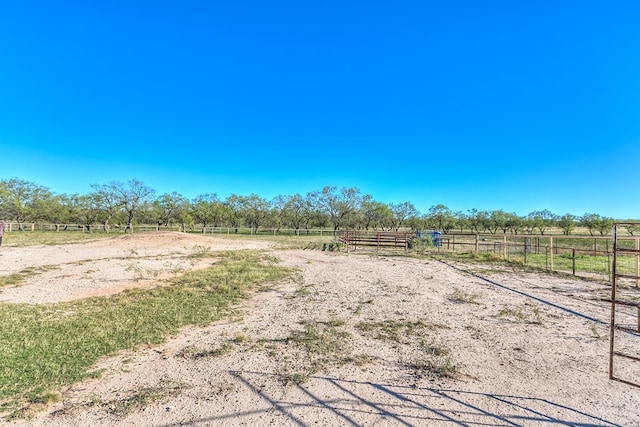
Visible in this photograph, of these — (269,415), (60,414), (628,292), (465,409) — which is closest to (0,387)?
(60,414)

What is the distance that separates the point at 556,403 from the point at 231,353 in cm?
411

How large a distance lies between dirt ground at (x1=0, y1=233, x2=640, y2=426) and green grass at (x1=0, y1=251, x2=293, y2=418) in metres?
0.37

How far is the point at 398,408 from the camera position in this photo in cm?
317

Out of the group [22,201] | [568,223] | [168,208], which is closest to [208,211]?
[168,208]

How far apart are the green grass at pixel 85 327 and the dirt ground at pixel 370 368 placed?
373 mm

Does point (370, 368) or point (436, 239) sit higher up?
point (436, 239)

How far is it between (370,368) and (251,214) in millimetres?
56208

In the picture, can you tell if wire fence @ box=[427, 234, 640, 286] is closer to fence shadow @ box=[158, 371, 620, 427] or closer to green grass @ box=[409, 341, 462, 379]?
green grass @ box=[409, 341, 462, 379]

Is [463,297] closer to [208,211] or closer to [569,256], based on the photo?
[569,256]

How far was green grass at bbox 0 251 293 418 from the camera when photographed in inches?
142

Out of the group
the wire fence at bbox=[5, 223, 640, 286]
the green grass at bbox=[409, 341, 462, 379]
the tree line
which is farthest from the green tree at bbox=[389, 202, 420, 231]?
the green grass at bbox=[409, 341, 462, 379]

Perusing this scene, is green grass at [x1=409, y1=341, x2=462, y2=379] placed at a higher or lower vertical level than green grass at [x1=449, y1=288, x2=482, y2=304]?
lower

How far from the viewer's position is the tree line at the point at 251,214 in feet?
158

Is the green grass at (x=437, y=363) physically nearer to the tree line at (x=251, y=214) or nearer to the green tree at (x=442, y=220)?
the tree line at (x=251, y=214)
